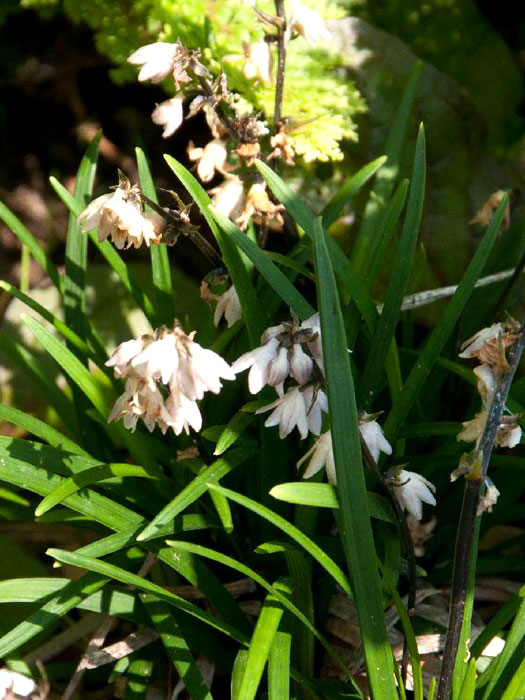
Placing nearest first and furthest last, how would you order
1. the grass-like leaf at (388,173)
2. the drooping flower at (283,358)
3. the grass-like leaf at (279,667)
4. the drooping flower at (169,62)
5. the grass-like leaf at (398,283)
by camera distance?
the drooping flower at (283,358), the grass-like leaf at (279,667), the drooping flower at (169,62), the grass-like leaf at (398,283), the grass-like leaf at (388,173)

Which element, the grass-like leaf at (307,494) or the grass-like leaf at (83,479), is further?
the grass-like leaf at (83,479)

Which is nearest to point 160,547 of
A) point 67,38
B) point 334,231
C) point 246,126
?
point 246,126

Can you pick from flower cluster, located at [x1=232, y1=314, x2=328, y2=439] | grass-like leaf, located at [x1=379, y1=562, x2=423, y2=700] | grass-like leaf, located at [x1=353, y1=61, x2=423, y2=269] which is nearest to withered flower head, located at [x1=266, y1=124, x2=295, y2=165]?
grass-like leaf, located at [x1=353, y1=61, x2=423, y2=269]

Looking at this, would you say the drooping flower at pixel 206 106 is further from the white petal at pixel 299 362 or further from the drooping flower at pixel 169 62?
the white petal at pixel 299 362

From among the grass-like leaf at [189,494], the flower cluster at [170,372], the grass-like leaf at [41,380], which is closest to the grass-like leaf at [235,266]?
the grass-like leaf at [189,494]

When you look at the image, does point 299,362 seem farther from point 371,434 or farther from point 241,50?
point 241,50

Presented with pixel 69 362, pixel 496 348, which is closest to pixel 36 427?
pixel 69 362
